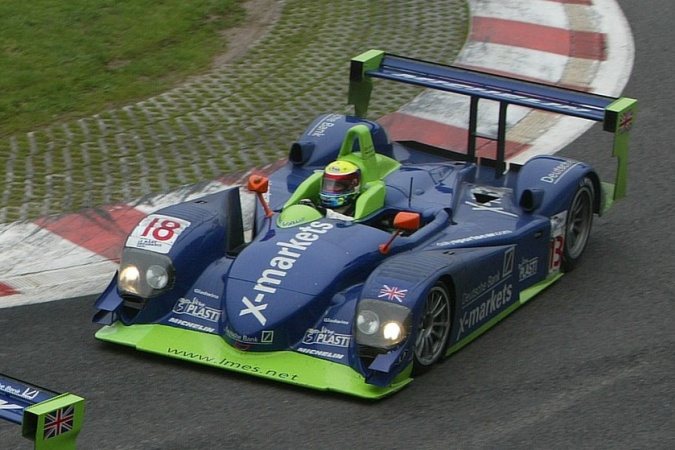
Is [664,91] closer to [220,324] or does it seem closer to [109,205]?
[109,205]

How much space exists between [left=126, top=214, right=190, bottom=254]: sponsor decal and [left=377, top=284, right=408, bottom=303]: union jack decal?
133cm

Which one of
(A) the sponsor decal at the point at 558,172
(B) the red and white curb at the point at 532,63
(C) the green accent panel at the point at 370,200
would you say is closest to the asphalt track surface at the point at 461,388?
(A) the sponsor decal at the point at 558,172

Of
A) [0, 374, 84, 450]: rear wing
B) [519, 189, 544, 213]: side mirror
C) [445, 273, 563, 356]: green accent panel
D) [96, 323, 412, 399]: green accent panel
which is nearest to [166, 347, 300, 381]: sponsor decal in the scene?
[96, 323, 412, 399]: green accent panel

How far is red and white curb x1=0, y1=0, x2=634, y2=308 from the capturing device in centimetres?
866

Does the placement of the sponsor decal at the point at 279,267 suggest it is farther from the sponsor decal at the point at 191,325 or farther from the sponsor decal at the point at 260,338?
the sponsor decal at the point at 191,325

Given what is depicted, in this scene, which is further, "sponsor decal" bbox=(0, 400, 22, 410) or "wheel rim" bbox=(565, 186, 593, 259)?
"wheel rim" bbox=(565, 186, 593, 259)

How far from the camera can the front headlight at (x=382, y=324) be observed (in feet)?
22.5

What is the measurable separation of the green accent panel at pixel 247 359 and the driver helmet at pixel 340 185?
1.17 metres

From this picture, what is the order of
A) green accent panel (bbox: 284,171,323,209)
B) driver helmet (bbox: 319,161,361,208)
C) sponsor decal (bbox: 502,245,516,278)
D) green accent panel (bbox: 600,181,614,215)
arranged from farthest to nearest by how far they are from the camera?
green accent panel (bbox: 600,181,614,215)
green accent panel (bbox: 284,171,323,209)
driver helmet (bbox: 319,161,361,208)
sponsor decal (bbox: 502,245,516,278)

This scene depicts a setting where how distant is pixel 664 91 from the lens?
11.5 metres

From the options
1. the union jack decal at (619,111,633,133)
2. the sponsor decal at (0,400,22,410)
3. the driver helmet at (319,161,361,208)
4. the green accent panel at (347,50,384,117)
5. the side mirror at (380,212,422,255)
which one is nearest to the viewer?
the sponsor decal at (0,400,22,410)

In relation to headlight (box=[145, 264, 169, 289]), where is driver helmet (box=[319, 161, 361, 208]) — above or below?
above

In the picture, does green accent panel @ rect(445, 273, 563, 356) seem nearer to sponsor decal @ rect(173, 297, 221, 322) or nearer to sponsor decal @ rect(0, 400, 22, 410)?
sponsor decal @ rect(173, 297, 221, 322)

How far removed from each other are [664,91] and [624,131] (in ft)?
10.2
